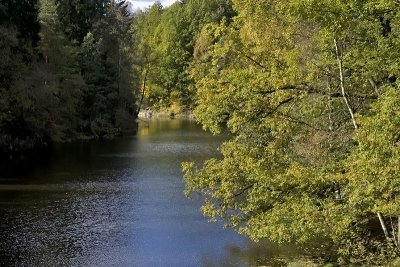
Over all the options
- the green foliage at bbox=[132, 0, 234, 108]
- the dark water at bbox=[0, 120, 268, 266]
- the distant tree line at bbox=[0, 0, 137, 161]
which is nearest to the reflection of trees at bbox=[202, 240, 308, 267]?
the dark water at bbox=[0, 120, 268, 266]

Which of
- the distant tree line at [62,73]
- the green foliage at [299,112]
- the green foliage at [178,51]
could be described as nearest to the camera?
the green foliage at [299,112]

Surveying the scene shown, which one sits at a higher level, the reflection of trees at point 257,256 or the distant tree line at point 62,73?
the distant tree line at point 62,73

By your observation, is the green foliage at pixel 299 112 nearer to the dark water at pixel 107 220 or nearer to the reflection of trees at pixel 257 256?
the reflection of trees at pixel 257 256

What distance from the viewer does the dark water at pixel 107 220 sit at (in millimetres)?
18984

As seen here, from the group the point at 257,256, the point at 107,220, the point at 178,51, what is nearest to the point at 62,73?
the point at 107,220

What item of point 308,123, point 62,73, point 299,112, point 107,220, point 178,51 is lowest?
point 107,220

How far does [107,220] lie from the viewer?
78.5ft

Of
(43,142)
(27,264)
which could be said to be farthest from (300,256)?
(43,142)

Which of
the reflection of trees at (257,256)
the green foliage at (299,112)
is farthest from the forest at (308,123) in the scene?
the reflection of trees at (257,256)

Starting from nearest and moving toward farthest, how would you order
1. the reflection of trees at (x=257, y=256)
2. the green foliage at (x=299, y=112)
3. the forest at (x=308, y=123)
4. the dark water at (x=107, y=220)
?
1. the forest at (x=308, y=123)
2. the green foliage at (x=299, y=112)
3. the reflection of trees at (x=257, y=256)
4. the dark water at (x=107, y=220)

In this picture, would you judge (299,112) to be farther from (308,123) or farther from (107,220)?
(107,220)

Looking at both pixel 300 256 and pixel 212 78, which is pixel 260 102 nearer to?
pixel 212 78

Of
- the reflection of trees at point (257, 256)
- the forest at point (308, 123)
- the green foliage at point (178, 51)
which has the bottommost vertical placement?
the reflection of trees at point (257, 256)

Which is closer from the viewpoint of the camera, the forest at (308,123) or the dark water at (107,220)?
the forest at (308,123)
